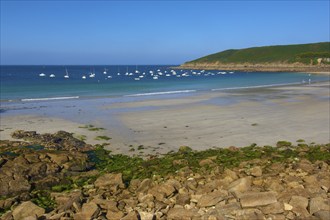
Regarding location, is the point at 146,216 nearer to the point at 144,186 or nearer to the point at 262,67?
the point at 144,186

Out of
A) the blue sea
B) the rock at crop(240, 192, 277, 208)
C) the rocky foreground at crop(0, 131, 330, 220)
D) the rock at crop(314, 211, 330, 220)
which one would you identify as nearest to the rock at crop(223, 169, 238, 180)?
the rocky foreground at crop(0, 131, 330, 220)

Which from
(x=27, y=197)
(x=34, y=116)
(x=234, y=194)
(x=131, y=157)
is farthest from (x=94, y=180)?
(x=34, y=116)

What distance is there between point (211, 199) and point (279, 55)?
17083cm

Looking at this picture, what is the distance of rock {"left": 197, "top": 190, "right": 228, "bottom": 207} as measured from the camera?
906cm

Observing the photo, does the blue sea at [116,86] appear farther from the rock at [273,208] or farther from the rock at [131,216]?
the rock at [273,208]

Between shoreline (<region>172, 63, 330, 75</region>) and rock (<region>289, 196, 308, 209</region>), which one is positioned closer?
rock (<region>289, 196, 308, 209</region>)

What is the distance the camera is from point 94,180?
1211 centimetres

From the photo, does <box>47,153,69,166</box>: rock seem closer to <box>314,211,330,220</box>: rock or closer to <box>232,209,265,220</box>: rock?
<box>232,209,265,220</box>: rock

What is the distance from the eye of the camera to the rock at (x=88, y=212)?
8633 millimetres

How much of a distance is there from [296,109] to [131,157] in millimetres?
17616

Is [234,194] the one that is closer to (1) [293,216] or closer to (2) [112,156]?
(1) [293,216]

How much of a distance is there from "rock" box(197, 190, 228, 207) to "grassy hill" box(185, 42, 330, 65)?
5638 inches

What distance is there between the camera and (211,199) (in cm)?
916

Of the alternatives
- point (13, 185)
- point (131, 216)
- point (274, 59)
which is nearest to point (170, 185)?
point (131, 216)
